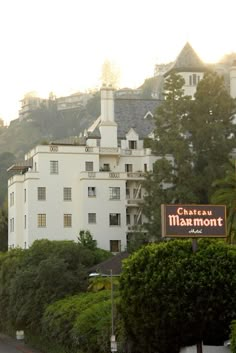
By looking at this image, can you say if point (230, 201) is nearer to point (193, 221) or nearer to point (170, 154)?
point (193, 221)

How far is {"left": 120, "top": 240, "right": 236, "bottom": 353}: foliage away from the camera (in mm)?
53281

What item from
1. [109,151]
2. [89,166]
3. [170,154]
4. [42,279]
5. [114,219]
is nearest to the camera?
[42,279]

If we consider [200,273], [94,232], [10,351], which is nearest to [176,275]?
[200,273]

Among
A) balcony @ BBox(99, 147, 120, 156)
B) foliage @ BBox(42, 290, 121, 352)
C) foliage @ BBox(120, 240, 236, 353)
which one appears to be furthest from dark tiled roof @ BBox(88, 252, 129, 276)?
foliage @ BBox(120, 240, 236, 353)

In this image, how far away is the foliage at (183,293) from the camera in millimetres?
53281

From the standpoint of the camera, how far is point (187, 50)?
144125 millimetres

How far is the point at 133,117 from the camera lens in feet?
446

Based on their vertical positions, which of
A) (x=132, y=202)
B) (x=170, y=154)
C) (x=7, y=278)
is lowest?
(x=7, y=278)

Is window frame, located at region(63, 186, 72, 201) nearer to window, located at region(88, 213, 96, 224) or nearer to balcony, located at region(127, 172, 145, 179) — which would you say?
window, located at region(88, 213, 96, 224)

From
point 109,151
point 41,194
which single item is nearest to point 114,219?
point 109,151

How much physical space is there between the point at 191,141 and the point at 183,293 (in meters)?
62.2

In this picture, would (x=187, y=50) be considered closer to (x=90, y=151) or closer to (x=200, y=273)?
(x=90, y=151)

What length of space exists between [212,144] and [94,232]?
1949cm

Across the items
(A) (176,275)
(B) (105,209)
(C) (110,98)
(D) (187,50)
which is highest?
(D) (187,50)
